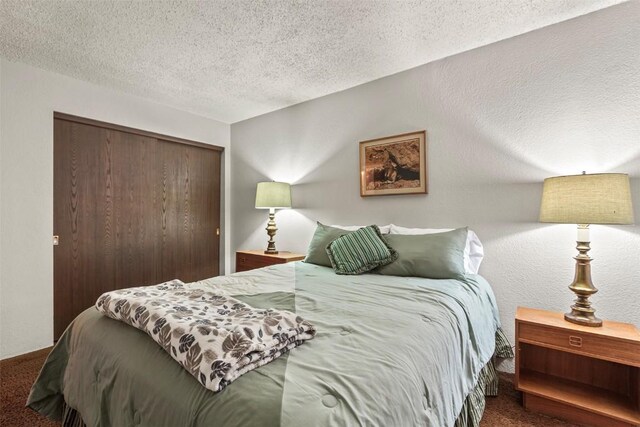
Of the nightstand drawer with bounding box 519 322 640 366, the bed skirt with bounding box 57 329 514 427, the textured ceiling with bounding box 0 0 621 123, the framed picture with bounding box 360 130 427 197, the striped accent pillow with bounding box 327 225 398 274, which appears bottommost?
the bed skirt with bounding box 57 329 514 427

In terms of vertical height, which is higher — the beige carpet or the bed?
the bed

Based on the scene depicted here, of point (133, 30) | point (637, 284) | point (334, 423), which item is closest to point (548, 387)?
point (637, 284)

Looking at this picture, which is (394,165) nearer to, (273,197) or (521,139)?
(521,139)

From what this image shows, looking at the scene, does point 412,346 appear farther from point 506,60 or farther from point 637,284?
point 506,60

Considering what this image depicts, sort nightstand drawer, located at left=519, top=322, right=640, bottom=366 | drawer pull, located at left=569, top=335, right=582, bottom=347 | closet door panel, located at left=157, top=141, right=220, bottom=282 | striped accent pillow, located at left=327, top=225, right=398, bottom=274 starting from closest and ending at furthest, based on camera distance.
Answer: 1. nightstand drawer, located at left=519, top=322, right=640, bottom=366
2. drawer pull, located at left=569, top=335, right=582, bottom=347
3. striped accent pillow, located at left=327, top=225, right=398, bottom=274
4. closet door panel, located at left=157, top=141, right=220, bottom=282

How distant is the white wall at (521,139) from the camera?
188 centimetres

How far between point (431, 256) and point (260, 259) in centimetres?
190

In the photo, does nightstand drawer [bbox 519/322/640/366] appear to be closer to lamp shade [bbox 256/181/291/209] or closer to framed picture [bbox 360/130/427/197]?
framed picture [bbox 360/130/427/197]

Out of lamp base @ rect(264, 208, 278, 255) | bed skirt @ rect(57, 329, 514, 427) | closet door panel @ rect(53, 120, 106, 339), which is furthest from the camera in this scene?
lamp base @ rect(264, 208, 278, 255)

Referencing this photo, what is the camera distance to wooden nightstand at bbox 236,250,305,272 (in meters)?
3.16

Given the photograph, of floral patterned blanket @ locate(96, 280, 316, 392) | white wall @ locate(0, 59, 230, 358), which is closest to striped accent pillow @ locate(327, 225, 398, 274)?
floral patterned blanket @ locate(96, 280, 316, 392)

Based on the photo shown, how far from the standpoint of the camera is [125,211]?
329cm

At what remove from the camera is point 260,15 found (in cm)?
198

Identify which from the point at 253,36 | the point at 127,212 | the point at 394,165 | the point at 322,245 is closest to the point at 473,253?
the point at 394,165
